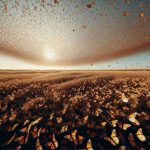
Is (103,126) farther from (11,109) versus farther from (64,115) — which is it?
(11,109)

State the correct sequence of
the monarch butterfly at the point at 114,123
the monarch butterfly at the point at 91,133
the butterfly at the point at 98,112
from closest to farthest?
the monarch butterfly at the point at 91,133 < the monarch butterfly at the point at 114,123 < the butterfly at the point at 98,112

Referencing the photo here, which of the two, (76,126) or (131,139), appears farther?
(76,126)

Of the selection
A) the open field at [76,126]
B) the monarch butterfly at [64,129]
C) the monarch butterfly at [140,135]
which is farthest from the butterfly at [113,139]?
the monarch butterfly at [64,129]

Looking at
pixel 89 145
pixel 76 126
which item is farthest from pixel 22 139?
pixel 89 145

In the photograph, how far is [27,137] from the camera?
403cm

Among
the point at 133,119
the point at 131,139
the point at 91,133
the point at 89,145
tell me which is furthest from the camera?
the point at 133,119

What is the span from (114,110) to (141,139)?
2.32 metres

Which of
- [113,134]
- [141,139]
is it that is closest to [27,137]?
[113,134]

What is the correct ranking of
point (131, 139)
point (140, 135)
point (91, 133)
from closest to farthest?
point (131, 139), point (140, 135), point (91, 133)

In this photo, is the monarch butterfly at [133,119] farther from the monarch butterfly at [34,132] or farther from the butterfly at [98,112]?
the monarch butterfly at [34,132]

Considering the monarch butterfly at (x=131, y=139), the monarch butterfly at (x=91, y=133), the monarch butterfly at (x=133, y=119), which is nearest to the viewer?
the monarch butterfly at (x=131, y=139)

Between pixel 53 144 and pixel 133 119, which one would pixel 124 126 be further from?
pixel 53 144

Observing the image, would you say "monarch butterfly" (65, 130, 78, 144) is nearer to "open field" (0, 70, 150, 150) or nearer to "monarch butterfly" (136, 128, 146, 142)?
"open field" (0, 70, 150, 150)

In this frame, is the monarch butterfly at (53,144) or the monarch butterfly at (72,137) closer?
the monarch butterfly at (53,144)
